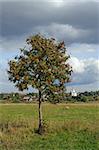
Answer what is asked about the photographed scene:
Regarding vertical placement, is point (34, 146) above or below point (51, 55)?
below

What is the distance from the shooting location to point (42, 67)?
91.1ft

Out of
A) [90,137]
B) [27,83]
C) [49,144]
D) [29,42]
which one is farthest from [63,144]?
[29,42]

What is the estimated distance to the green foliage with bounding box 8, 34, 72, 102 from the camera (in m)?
28.1

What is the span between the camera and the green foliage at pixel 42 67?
28.1 meters

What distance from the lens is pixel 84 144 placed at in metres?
23.9

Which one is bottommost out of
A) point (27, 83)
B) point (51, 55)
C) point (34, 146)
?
point (34, 146)

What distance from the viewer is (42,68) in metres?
27.8

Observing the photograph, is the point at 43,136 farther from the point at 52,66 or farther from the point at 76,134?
the point at 52,66

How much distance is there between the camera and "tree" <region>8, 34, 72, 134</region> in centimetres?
2812

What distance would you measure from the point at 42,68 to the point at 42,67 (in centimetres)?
7

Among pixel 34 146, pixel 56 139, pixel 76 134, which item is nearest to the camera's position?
pixel 34 146

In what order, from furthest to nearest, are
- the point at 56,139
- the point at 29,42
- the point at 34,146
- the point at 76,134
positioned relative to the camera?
1. the point at 29,42
2. the point at 76,134
3. the point at 56,139
4. the point at 34,146

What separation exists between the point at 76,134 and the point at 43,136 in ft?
6.81

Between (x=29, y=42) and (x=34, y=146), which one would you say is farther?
(x=29, y=42)
